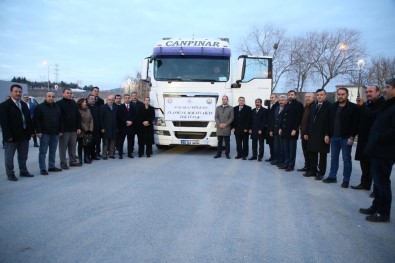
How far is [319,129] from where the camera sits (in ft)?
23.7

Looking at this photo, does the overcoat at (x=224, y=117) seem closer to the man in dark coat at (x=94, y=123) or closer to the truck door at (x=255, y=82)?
the truck door at (x=255, y=82)

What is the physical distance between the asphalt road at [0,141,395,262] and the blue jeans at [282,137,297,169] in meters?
0.88

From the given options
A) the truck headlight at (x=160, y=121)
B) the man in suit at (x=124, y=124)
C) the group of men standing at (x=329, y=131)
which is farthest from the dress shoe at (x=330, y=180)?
the man in suit at (x=124, y=124)

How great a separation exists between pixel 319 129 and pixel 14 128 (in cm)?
664

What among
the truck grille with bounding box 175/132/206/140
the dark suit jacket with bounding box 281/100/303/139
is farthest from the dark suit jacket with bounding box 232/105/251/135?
the dark suit jacket with bounding box 281/100/303/139

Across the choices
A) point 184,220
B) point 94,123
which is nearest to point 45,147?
point 94,123

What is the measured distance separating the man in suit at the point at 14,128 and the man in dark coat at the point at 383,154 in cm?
667

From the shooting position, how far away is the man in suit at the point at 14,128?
6.66 meters

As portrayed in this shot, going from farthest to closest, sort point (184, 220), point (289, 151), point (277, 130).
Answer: point (277, 130) < point (289, 151) < point (184, 220)

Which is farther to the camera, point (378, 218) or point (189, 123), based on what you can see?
point (189, 123)

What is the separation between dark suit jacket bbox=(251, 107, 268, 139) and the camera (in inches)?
373

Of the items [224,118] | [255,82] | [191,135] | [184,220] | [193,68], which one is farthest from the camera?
[255,82]

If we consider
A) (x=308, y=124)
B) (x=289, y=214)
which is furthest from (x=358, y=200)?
(x=308, y=124)

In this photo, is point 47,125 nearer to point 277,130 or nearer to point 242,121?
point 242,121
